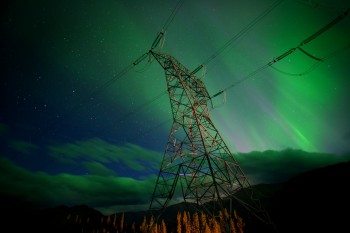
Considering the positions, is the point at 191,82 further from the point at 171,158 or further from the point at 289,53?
the point at 289,53

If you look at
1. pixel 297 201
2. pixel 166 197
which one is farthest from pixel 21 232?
pixel 166 197

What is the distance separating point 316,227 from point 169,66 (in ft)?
346

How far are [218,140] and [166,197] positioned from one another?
18.3 ft

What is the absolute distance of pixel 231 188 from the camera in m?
13.0

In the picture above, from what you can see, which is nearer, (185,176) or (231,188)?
(231,188)

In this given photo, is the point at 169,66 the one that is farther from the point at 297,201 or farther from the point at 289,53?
the point at 297,201

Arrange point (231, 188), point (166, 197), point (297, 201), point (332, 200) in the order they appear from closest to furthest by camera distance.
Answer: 1. point (231, 188)
2. point (166, 197)
3. point (332, 200)
4. point (297, 201)

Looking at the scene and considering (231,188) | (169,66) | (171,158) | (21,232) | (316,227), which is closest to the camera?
(231,188)

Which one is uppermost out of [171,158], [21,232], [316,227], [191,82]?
[21,232]

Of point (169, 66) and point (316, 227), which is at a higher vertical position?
point (169, 66)

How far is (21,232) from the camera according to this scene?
19388 cm

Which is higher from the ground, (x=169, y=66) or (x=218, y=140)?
(x=169, y=66)

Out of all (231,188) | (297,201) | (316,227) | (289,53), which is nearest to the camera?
(289,53)

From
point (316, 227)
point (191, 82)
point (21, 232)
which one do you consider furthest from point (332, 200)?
point (21, 232)
